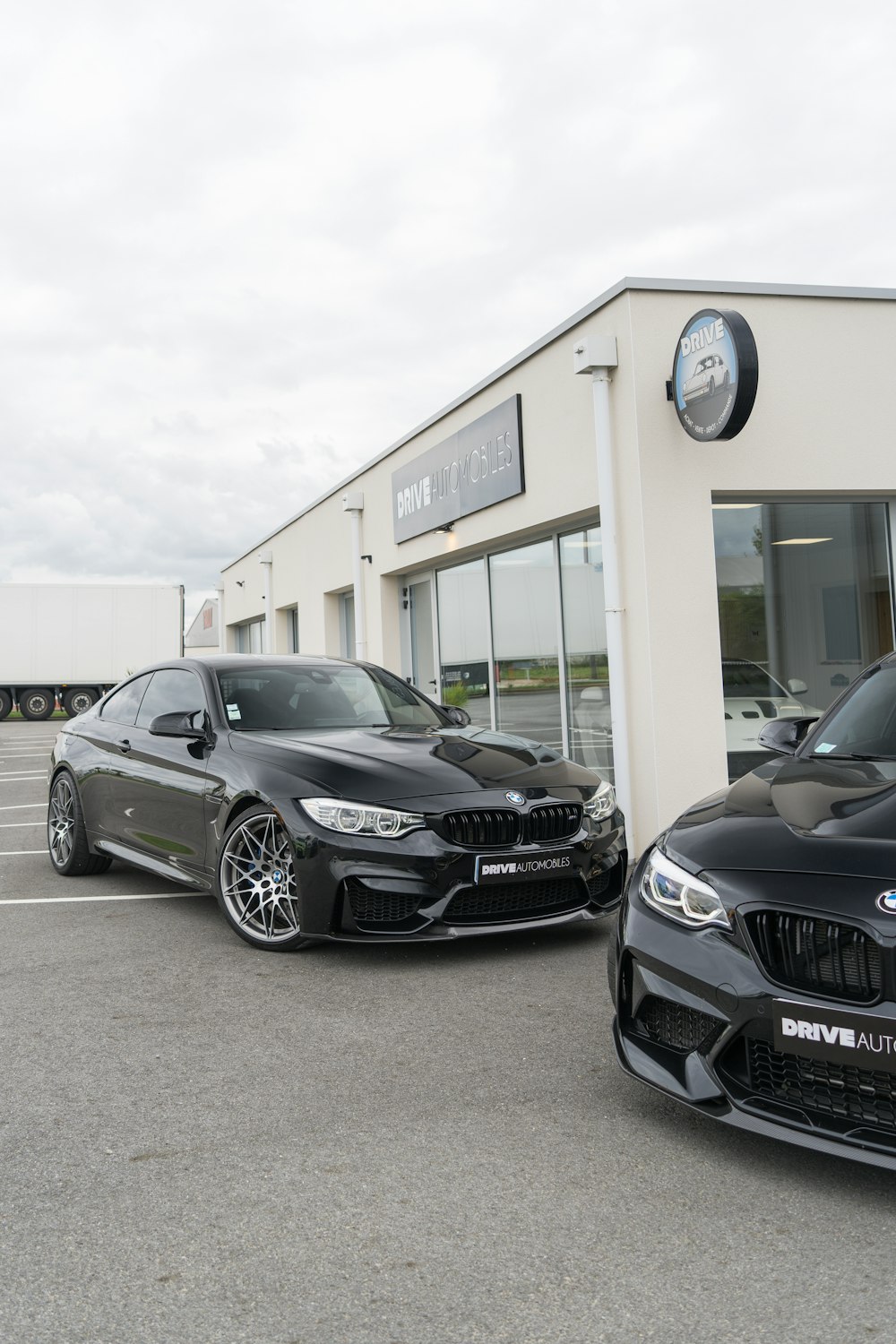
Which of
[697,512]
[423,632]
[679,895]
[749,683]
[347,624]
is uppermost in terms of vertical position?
[697,512]

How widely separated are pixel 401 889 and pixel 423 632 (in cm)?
886

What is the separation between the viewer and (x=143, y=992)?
4.66 m

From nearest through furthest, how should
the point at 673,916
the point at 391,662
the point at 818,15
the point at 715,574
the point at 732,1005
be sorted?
the point at 732,1005
the point at 673,916
the point at 715,574
the point at 818,15
the point at 391,662

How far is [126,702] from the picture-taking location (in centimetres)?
738

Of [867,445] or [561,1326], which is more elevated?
[867,445]

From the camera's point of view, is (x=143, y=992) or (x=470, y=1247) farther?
(x=143, y=992)

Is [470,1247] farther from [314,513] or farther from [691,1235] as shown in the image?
[314,513]

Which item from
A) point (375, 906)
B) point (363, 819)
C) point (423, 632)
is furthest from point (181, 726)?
point (423, 632)

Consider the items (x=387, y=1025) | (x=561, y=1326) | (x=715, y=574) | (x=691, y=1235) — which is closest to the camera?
(x=561, y=1326)

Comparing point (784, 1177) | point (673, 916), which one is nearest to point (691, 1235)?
point (784, 1177)

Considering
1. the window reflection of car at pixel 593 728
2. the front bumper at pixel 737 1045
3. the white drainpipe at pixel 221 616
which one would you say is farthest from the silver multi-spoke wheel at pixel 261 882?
the white drainpipe at pixel 221 616

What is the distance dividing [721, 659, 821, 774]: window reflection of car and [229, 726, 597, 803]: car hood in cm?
260

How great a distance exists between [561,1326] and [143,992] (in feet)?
9.50

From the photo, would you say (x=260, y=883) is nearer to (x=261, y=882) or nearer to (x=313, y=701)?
(x=261, y=882)
